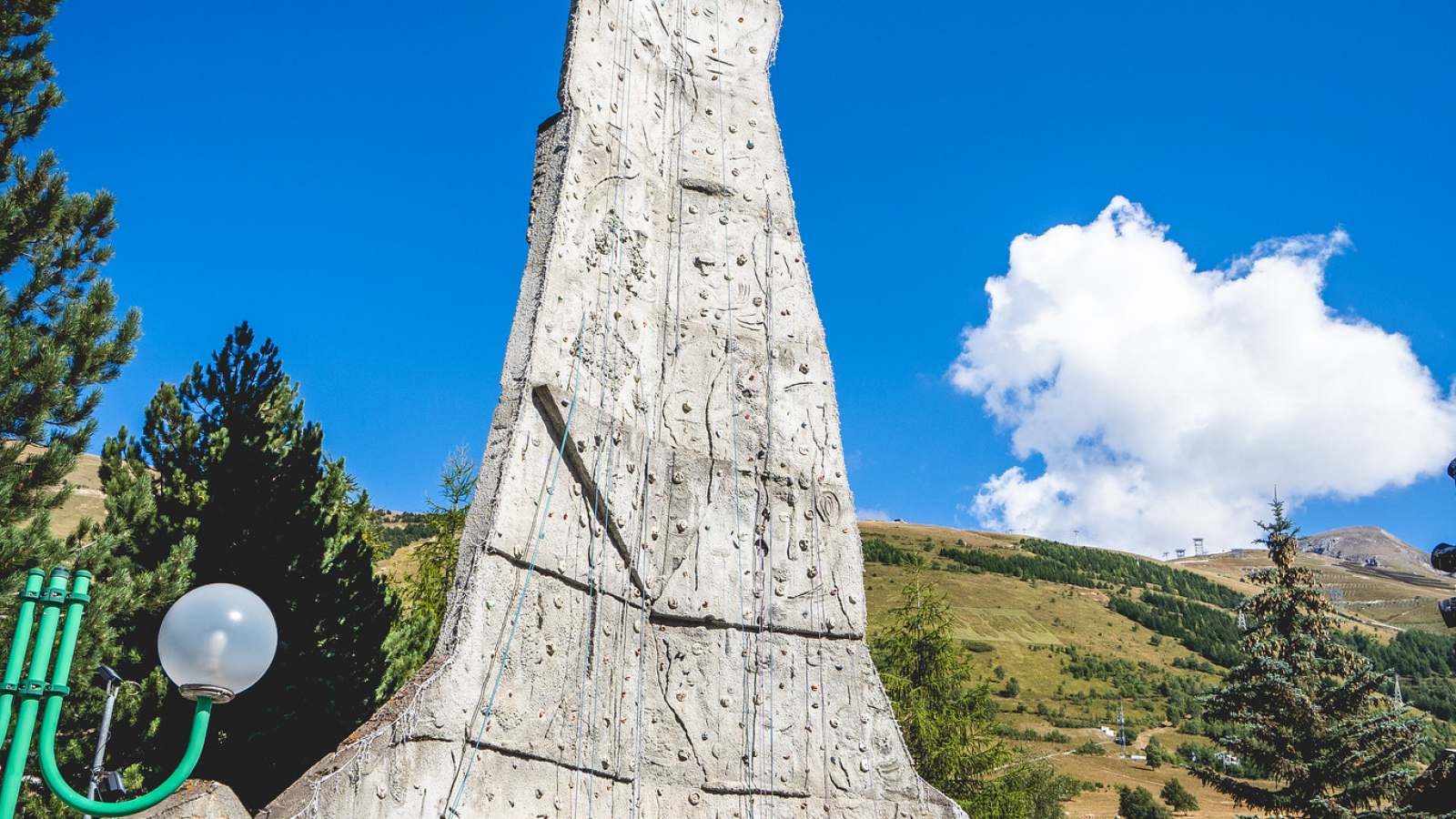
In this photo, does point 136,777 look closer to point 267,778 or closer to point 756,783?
point 267,778

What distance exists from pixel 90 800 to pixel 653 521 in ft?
13.1

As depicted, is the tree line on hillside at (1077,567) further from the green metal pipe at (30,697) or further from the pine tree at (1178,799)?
the green metal pipe at (30,697)

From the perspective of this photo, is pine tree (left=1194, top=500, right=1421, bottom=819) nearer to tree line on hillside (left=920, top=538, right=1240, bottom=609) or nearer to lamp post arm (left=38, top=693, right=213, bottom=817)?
lamp post arm (left=38, top=693, right=213, bottom=817)

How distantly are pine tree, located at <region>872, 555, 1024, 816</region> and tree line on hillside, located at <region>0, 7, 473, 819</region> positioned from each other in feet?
31.4

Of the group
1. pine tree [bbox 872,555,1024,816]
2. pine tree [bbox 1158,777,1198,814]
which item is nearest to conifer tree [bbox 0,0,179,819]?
pine tree [bbox 872,555,1024,816]

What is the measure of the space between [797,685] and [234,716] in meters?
7.83

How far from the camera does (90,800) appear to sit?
2.92 metres

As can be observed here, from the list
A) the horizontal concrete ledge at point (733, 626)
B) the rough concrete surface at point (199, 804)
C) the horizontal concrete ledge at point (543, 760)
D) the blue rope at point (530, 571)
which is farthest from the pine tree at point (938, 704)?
the rough concrete surface at point (199, 804)

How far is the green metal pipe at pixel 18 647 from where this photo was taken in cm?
291

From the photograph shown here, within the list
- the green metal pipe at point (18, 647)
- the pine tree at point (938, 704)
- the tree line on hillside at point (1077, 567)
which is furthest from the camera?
the tree line on hillside at point (1077, 567)

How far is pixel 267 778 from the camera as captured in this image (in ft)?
36.4

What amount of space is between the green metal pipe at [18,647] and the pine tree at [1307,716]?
1961 centimetres

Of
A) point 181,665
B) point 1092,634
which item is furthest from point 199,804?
point 1092,634

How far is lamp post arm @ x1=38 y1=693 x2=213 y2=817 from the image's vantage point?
279 cm
